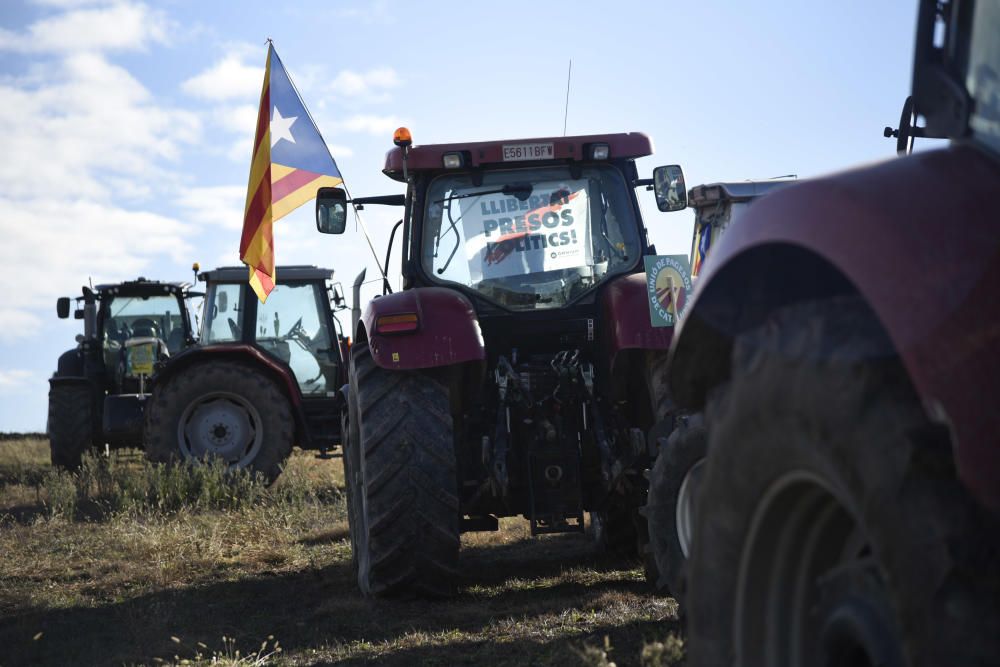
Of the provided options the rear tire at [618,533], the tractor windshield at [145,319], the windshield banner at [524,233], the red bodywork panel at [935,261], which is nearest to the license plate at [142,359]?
the tractor windshield at [145,319]

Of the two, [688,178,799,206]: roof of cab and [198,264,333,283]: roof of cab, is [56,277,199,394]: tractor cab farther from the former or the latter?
[688,178,799,206]: roof of cab

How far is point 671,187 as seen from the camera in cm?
607

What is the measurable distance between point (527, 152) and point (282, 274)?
6191 millimetres

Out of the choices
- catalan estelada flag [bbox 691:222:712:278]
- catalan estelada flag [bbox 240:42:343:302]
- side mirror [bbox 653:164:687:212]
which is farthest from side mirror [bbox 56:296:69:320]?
side mirror [bbox 653:164:687:212]

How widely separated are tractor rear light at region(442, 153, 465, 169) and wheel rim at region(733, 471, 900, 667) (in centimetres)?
431

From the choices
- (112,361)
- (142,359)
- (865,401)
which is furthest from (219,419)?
(865,401)

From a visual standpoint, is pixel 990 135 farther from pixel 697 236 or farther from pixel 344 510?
pixel 697 236

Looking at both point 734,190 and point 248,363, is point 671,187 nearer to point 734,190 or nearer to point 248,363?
point 734,190

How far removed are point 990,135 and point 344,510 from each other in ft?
25.6

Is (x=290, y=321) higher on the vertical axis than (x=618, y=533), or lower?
higher

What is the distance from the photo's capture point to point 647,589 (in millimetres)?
5555

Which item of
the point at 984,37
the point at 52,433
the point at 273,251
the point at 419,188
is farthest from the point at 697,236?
the point at 984,37

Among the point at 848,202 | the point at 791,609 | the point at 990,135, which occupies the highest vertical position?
the point at 990,135

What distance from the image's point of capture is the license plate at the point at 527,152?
601 cm
